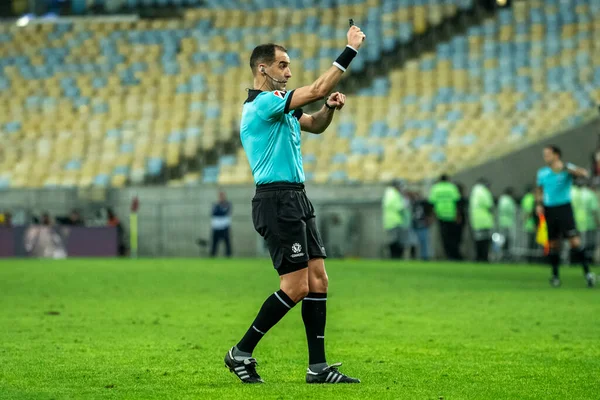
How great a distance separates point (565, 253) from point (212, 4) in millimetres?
16714

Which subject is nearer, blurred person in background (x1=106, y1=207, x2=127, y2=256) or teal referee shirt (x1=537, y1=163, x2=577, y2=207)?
teal referee shirt (x1=537, y1=163, x2=577, y2=207)

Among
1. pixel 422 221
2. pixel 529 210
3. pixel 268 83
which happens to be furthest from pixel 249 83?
pixel 268 83

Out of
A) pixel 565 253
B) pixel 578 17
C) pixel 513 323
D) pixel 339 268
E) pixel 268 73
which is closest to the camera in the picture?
pixel 268 73

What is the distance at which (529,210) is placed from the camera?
27219 millimetres

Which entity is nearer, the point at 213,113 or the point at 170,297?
the point at 170,297

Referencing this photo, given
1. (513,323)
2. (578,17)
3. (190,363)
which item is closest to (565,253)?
(578,17)

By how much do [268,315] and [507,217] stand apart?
21025 millimetres

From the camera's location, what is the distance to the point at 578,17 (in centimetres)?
3494

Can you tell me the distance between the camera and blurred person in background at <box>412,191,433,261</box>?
93.6 ft

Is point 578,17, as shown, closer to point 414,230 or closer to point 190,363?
point 414,230

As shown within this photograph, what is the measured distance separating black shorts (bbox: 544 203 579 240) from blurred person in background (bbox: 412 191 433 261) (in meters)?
10.3

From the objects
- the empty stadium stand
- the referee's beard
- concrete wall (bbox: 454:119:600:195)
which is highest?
the empty stadium stand

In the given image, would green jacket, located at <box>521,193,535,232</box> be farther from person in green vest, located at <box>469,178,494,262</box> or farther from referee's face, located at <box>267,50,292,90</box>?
referee's face, located at <box>267,50,292,90</box>

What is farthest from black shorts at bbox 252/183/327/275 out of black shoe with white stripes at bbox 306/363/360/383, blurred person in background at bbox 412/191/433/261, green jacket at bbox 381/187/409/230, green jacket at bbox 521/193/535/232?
blurred person in background at bbox 412/191/433/261
